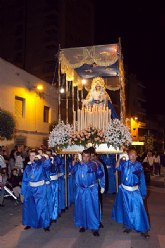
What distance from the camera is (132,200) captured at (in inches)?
258

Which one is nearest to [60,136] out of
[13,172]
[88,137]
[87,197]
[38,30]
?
[88,137]

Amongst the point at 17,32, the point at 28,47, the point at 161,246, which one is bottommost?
the point at 161,246

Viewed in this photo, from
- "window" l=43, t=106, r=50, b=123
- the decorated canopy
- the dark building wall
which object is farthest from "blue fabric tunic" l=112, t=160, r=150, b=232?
the dark building wall

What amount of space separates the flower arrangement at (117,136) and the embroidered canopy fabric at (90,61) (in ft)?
→ 8.81

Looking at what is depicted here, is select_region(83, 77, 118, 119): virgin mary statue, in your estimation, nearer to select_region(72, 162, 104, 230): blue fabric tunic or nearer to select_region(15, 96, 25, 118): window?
select_region(72, 162, 104, 230): blue fabric tunic

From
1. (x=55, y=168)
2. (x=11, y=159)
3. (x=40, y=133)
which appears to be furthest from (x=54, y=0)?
(x=55, y=168)

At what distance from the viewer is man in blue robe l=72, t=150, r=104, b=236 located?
655 centimetres

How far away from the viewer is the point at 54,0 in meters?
47.8

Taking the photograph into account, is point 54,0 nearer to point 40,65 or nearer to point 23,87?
point 40,65

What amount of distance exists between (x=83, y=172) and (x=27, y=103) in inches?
579

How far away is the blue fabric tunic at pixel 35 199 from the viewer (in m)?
6.69

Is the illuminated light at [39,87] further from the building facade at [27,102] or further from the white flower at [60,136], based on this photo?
the white flower at [60,136]

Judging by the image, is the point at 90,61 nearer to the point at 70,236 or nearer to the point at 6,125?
the point at 6,125

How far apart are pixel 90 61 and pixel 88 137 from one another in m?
3.06
